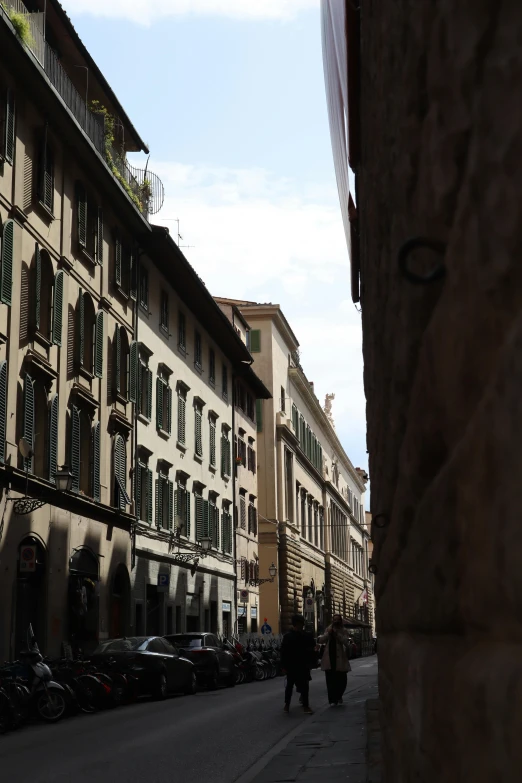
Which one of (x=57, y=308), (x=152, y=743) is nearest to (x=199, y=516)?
(x=57, y=308)

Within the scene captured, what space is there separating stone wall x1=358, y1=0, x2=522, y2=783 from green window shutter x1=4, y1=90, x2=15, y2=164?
2430 centimetres

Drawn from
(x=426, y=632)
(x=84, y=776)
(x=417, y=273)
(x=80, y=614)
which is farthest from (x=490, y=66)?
(x=80, y=614)

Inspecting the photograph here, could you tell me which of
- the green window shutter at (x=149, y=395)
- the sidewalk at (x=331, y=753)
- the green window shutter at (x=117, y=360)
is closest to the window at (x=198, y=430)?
the green window shutter at (x=149, y=395)

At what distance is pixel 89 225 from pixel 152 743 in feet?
65.7

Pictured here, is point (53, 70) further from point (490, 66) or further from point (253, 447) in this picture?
point (253, 447)

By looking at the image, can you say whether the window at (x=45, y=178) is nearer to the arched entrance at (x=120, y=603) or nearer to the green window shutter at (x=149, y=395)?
the green window shutter at (x=149, y=395)

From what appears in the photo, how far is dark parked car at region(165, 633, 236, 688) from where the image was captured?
28422 millimetres

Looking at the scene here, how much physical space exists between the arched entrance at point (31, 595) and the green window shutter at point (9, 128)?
27.6 feet

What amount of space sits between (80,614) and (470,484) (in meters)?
28.1

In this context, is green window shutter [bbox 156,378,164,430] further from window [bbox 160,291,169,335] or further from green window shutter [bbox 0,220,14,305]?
green window shutter [bbox 0,220,14,305]

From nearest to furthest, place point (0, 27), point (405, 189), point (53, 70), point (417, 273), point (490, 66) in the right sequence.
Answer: point (490, 66)
point (417, 273)
point (405, 189)
point (0, 27)
point (53, 70)

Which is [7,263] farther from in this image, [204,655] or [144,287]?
[144,287]

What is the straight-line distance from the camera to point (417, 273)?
1466 mm

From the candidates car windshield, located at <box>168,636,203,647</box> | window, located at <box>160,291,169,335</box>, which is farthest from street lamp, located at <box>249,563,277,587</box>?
car windshield, located at <box>168,636,203,647</box>
